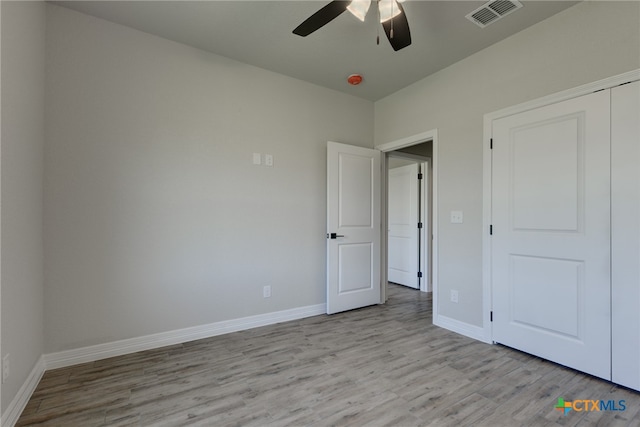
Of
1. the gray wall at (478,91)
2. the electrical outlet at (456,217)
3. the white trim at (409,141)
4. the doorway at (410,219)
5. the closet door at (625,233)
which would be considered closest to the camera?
the closet door at (625,233)

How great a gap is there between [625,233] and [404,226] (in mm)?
3058

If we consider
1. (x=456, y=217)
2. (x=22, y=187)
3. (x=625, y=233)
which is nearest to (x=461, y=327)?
(x=456, y=217)

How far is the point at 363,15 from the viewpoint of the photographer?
1916 mm

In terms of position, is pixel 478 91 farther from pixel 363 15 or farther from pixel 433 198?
pixel 363 15

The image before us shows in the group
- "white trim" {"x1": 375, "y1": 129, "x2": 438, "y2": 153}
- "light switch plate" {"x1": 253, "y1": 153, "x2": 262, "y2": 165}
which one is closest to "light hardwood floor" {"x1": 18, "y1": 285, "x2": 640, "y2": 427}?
"light switch plate" {"x1": 253, "y1": 153, "x2": 262, "y2": 165}

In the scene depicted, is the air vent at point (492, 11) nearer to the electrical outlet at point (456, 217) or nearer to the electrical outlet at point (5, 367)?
the electrical outlet at point (456, 217)

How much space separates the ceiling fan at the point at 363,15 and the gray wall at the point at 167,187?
1415mm

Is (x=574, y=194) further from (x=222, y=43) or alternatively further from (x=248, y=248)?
(x=222, y=43)

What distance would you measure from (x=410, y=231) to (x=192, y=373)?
3743mm

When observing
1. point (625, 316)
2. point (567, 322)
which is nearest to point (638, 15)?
point (625, 316)

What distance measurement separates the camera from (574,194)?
222 centimetres

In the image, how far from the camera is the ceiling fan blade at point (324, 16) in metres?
1.75

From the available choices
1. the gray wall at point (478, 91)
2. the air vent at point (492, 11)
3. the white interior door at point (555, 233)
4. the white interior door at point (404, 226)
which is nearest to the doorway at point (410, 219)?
the white interior door at point (404, 226)

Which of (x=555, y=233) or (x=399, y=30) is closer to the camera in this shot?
(x=399, y=30)
